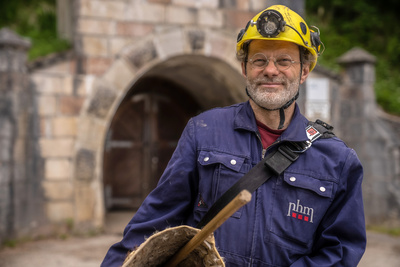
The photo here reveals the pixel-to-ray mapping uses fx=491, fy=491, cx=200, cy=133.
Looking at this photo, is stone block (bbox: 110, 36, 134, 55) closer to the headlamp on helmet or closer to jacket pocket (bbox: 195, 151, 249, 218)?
the headlamp on helmet

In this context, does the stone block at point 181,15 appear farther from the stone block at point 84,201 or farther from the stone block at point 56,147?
the stone block at point 84,201

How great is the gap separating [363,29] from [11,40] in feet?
30.2

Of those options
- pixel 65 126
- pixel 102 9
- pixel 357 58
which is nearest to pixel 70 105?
pixel 65 126

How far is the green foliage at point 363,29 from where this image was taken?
11.3m

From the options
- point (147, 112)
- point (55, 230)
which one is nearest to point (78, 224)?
point (55, 230)

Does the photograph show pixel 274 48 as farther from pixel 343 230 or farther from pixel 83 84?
pixel 83 84

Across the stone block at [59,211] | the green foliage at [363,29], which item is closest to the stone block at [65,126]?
the stone block at [59,211]

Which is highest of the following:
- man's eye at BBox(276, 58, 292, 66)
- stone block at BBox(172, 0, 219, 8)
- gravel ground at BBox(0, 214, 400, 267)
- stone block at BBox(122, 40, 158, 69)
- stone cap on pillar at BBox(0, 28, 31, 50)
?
stone block at BBox(172, 0, 219, 8)

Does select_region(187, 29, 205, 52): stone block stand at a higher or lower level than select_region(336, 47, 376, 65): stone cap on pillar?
higher

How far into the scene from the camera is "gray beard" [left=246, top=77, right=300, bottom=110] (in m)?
2.21

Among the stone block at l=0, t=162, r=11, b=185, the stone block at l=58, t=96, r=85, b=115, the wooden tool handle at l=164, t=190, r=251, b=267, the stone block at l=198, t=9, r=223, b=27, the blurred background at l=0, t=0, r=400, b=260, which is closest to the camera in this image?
the wooden tool handle at l=164, t=190, r=251, b=267

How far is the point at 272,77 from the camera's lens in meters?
2.21

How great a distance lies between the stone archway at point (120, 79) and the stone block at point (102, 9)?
52 centimetres

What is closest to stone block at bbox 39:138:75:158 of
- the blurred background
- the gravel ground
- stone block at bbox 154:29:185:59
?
the blurred background
